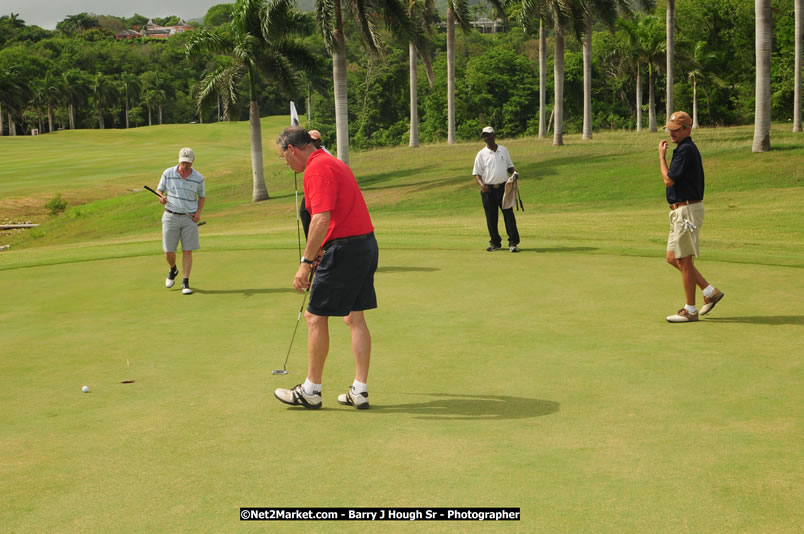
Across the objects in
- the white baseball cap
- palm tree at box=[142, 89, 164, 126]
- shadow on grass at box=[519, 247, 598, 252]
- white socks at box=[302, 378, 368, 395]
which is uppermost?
palm tree at box=[142, 89, 164, 126]

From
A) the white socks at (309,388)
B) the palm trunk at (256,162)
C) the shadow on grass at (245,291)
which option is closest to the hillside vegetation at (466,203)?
the palm trunk at (256,162)

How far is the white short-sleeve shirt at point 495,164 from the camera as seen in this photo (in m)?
15.1

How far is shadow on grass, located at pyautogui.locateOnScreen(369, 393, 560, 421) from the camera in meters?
5.76

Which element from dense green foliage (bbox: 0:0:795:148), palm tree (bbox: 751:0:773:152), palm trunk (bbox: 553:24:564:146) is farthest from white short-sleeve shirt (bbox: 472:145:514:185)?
palm trunk (bbox: 553:24:564:146)

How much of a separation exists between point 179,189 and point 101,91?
414 feet

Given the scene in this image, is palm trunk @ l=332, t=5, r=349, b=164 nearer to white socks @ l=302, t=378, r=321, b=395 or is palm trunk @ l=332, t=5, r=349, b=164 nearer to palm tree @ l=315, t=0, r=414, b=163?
palm tree @ l=315, t=0, r=414, b=163

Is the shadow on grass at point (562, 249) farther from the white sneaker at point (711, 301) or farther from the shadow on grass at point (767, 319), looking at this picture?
the shadow on grass at point (767, 319)

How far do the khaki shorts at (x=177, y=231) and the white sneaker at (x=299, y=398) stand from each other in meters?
7.21

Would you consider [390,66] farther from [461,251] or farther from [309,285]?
[309,285]

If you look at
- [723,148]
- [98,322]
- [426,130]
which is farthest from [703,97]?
[98,322]

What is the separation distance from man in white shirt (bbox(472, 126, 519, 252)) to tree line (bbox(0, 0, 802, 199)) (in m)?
17.8

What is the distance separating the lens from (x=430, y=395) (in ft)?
20.8

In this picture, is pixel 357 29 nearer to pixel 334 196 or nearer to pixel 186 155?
pixel 186 155

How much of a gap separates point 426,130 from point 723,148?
179 feet
